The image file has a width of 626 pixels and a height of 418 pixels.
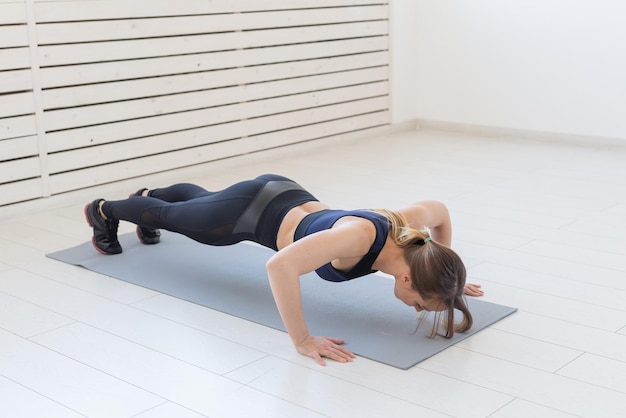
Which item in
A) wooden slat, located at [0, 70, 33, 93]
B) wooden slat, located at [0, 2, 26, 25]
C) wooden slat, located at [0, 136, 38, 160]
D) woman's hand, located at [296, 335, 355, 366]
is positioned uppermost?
wooden slat, located at [0, 2, 26, 25]

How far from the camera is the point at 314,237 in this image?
2.48 metres

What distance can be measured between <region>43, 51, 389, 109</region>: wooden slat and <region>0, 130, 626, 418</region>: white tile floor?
0.54 metres

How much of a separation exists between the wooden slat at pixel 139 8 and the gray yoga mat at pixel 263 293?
1.29 m

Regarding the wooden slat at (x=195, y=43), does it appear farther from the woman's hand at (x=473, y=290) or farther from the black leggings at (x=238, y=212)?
the woman's hand at (x=473, y=290)

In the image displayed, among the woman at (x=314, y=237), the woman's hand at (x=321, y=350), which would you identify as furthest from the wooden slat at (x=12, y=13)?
the woman's hand at (x=321, y=350)

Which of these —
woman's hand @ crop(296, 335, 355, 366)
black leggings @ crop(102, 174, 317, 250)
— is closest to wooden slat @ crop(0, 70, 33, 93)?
black leggings @ crop(102, 174, 317, 250)

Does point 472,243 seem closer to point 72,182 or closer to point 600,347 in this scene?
point 600,347

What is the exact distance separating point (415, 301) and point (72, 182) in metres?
2.53

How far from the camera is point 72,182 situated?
441 cm

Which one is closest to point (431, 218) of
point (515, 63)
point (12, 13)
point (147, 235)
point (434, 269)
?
point (434, 269)

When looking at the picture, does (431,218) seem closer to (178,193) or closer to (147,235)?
(178,193)

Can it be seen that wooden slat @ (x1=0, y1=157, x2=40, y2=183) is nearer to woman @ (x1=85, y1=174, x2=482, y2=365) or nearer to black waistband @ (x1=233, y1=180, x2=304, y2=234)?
woman @ (x1=85, y1=174, x2=482, y2=365)

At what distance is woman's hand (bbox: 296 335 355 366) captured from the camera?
8.18 ft

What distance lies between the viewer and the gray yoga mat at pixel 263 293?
8.66 feet
